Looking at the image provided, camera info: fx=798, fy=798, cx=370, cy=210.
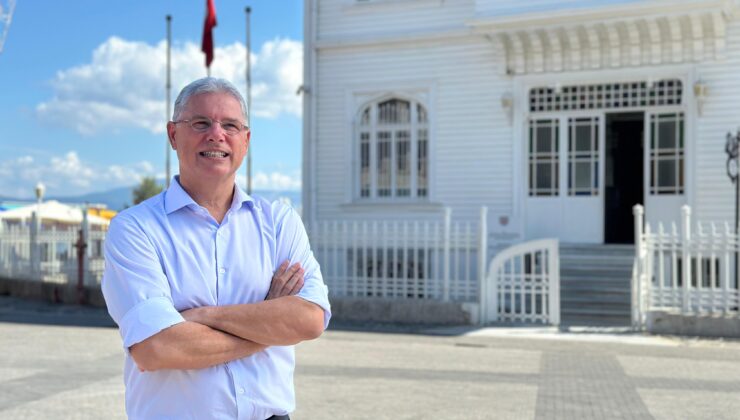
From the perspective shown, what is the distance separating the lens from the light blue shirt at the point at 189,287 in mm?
2414

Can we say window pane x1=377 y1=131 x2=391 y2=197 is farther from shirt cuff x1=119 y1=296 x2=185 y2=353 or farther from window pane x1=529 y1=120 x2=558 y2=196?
shirt cuff x1=119 y1=296 x2=185 y2=353

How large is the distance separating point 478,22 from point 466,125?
205 cm

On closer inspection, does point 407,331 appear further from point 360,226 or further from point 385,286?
point 360,226

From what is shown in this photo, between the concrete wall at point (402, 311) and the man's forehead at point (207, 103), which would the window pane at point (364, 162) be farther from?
the man's forehead at point (207, 103)

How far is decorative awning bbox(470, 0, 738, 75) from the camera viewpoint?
13695 mm

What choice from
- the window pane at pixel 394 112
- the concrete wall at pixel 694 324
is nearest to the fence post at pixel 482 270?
the concrete wall at pixel 694 324

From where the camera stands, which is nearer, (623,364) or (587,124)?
(623,364)

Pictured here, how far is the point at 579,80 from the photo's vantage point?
14.9m

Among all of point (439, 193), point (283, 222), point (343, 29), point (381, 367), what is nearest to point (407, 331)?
point (381, 367)

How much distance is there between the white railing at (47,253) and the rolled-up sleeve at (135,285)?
1348 cm

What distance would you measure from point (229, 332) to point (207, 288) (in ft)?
0.55

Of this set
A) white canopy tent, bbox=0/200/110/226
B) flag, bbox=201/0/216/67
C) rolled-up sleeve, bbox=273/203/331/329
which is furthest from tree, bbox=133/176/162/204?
rolled-up sleeve, bbox=273/203/331/329

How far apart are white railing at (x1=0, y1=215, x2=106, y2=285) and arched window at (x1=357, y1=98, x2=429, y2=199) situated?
5.43m

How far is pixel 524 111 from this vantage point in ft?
50.0
